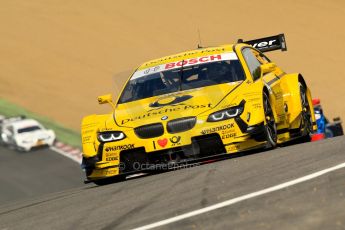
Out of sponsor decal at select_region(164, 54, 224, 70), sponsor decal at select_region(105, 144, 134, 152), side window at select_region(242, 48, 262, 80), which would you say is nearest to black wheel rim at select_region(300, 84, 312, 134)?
side window at select_region(242, 48, 262, 80)

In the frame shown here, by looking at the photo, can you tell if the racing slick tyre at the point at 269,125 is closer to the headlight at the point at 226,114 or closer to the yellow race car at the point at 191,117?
the yellow race car at the point at 191,117

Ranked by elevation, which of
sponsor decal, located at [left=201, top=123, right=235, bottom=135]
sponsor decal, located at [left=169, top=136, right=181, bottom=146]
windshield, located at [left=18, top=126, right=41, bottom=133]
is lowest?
windshield, located at [left=18, top=126, right=41, bottom=133]

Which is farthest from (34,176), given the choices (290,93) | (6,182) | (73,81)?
(290,93)

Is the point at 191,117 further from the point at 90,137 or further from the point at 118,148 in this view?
the point at 90,137

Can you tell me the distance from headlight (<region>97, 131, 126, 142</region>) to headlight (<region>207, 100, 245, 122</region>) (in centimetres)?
101

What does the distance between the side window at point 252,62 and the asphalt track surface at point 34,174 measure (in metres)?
11.0

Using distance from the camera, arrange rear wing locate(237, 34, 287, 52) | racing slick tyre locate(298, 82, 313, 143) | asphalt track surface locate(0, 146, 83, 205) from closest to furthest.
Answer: racing slick tyre locate(298, 82, 313, 143) < rear wing locate(237, 34, 287, 52) < asphalt track surface locate(0, 146, 83, 205)

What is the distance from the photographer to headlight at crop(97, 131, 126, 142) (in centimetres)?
1034

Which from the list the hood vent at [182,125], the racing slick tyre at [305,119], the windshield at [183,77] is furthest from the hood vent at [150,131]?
the racing slick tyre at [305,119]

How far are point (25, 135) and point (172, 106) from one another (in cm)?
1731

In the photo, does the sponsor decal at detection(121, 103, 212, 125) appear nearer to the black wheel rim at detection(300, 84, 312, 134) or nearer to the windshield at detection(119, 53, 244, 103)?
the windshield at detection(119, 53, 244, 103)

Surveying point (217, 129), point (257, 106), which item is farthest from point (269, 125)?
point (217, 129)

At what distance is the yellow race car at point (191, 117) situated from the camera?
33.1 ft

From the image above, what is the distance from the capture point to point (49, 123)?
2998 cm
